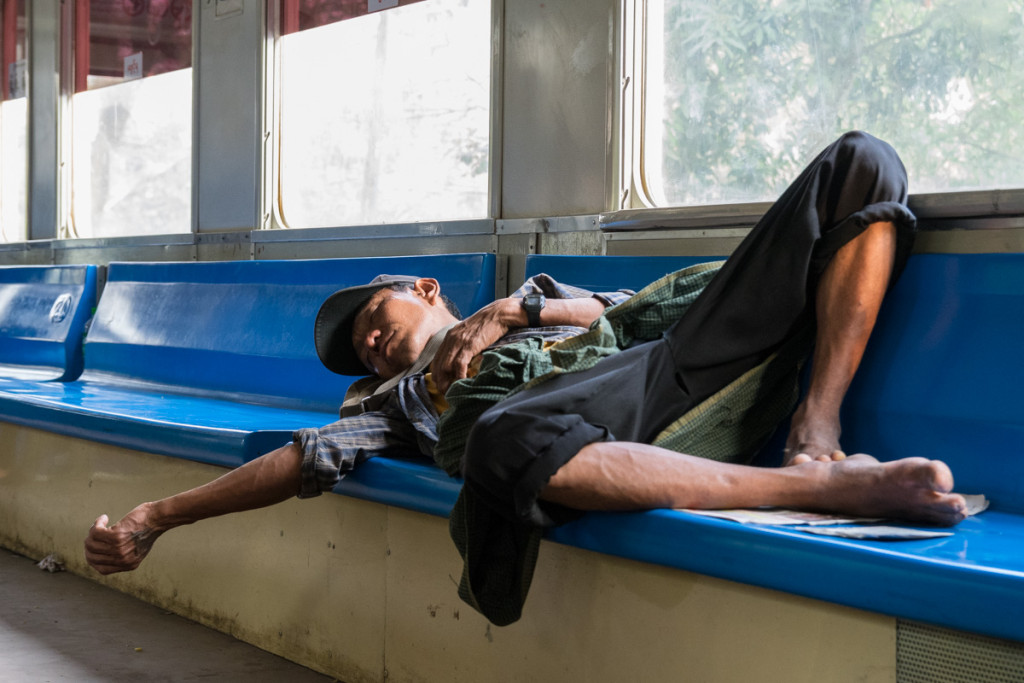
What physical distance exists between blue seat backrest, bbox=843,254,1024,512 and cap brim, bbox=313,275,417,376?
1180 mm

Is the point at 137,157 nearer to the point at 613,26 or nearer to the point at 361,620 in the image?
the point at 613,26

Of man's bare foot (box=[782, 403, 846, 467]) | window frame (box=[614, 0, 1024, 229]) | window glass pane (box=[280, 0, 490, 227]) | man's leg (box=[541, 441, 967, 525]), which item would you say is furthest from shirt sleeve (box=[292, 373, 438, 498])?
window glass pane (box=[280, 0, 490, 227])

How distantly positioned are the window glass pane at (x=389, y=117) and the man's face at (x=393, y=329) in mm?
1014

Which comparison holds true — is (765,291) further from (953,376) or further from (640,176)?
(640,176)

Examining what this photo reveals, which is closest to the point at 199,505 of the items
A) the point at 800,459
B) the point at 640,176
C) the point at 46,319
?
the point at 800,459

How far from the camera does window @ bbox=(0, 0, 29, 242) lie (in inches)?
245

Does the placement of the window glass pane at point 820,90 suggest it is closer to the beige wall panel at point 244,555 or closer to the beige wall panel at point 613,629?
the beige wall panel at point 613,629

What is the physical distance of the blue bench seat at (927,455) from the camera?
1345 millimetres

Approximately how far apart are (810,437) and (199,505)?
126cm

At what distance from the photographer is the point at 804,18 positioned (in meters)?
2.61

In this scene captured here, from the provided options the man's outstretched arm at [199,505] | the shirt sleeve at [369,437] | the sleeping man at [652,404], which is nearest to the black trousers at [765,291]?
the sleeping man at [652,404]

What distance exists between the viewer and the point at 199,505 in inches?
85.8

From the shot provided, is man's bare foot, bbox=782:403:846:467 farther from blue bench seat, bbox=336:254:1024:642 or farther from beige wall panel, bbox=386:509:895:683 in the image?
beige wall panel, bbox=386:509:895:683

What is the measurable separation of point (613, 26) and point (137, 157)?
327 centimetres
